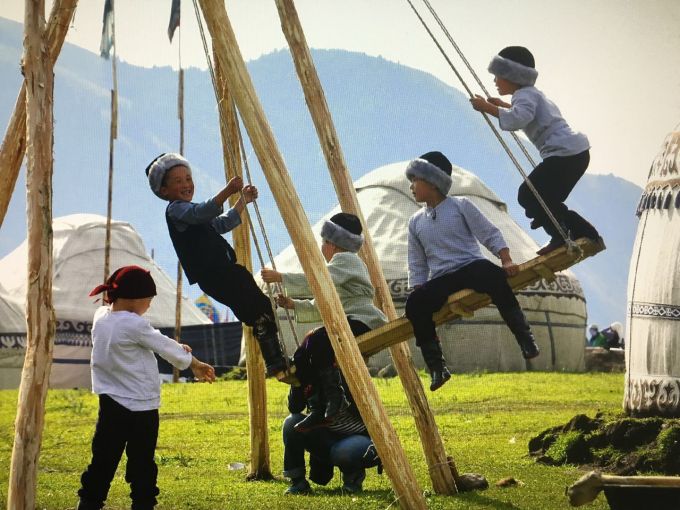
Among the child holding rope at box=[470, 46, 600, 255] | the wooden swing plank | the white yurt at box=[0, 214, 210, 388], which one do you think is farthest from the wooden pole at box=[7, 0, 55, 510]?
the white yurt at box=[0, 214, 210, 388]

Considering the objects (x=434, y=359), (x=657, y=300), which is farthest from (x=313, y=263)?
(x=657, y=300)

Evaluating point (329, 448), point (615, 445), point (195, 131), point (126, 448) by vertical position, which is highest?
point (195, 131)

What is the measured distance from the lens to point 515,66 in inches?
215

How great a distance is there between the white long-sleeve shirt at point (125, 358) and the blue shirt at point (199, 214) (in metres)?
0.62

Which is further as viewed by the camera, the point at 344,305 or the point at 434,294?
the point at 344,305

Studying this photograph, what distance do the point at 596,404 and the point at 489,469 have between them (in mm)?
5134

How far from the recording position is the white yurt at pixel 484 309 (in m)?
17.8

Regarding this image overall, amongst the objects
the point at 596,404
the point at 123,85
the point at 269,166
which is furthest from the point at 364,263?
the point at 123,85

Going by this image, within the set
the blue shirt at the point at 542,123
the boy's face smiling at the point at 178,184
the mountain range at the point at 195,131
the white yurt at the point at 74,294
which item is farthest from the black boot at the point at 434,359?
the mountain range at the point at 195,131

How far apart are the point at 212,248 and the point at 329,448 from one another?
1552 millimetres

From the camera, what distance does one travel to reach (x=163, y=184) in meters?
5.47

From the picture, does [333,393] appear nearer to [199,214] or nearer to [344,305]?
[344,305]

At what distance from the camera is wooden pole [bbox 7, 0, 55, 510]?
5.20 metres

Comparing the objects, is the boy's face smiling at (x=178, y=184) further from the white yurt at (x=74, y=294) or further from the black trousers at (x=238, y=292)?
the white yurt at (x=74, y=294)
